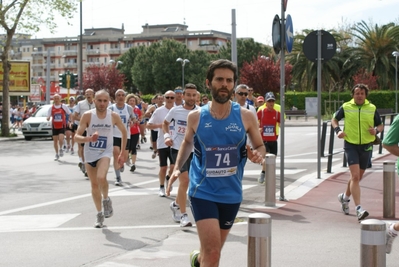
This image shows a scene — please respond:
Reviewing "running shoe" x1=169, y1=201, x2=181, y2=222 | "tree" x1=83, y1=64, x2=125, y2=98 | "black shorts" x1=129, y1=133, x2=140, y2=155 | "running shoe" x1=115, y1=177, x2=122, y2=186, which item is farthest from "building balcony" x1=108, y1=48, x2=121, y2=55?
"running shoe" x1=169, y1=201, x2=181, y2=222

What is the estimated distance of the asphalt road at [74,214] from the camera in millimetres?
7791

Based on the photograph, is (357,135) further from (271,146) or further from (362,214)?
(271,146)

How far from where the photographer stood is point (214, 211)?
17.4 ft

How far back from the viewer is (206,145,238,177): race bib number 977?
5.35 meters

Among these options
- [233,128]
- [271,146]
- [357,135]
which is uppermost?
[233,128]

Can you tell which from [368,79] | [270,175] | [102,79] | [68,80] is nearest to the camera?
[270,175]

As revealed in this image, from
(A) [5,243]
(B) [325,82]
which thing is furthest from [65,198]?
(B) [325,82]

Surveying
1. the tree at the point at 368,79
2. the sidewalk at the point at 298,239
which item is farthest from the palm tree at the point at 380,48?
the sidewalk at the point at 298,239

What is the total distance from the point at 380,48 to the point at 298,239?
6089 cm

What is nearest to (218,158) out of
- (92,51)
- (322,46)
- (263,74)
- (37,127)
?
(322,46)

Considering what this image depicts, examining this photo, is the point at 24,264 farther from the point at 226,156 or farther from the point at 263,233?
the point at 263,233

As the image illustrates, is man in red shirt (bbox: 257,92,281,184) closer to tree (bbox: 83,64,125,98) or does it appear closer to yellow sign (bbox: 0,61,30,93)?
yellow sign (bbox: 0,61,30,93)

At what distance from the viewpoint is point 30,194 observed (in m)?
13.3

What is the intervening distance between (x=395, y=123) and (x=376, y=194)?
248 inches
